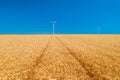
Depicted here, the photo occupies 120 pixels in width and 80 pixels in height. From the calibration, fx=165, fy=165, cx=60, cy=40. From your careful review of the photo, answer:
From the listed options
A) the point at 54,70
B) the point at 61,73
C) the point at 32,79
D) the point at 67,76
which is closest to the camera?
the point at 32,79

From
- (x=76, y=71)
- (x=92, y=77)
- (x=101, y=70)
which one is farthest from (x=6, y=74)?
(x=101, y=70)

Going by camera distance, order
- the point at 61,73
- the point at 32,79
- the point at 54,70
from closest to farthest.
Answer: the point at 32,79, the point at 61,73, the point at 54,70

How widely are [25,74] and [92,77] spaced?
3876mm

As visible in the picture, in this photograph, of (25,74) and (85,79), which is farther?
(25,74)

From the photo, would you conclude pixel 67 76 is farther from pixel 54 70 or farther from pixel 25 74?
pixel 25 74

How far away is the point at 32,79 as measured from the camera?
8.87m

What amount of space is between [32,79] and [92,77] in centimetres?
331

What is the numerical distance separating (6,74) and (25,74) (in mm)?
1152

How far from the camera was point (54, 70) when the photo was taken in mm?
10766

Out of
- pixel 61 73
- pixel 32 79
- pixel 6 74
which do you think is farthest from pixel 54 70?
pixel 6 74

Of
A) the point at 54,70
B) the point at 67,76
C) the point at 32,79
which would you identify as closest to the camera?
the point at 32,79

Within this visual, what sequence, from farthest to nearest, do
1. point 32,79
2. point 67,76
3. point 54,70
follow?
point 54,70 < point 67,76 < point 32,79

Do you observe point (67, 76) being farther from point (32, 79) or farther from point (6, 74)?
point (6, 74)

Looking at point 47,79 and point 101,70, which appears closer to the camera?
point 47,79
